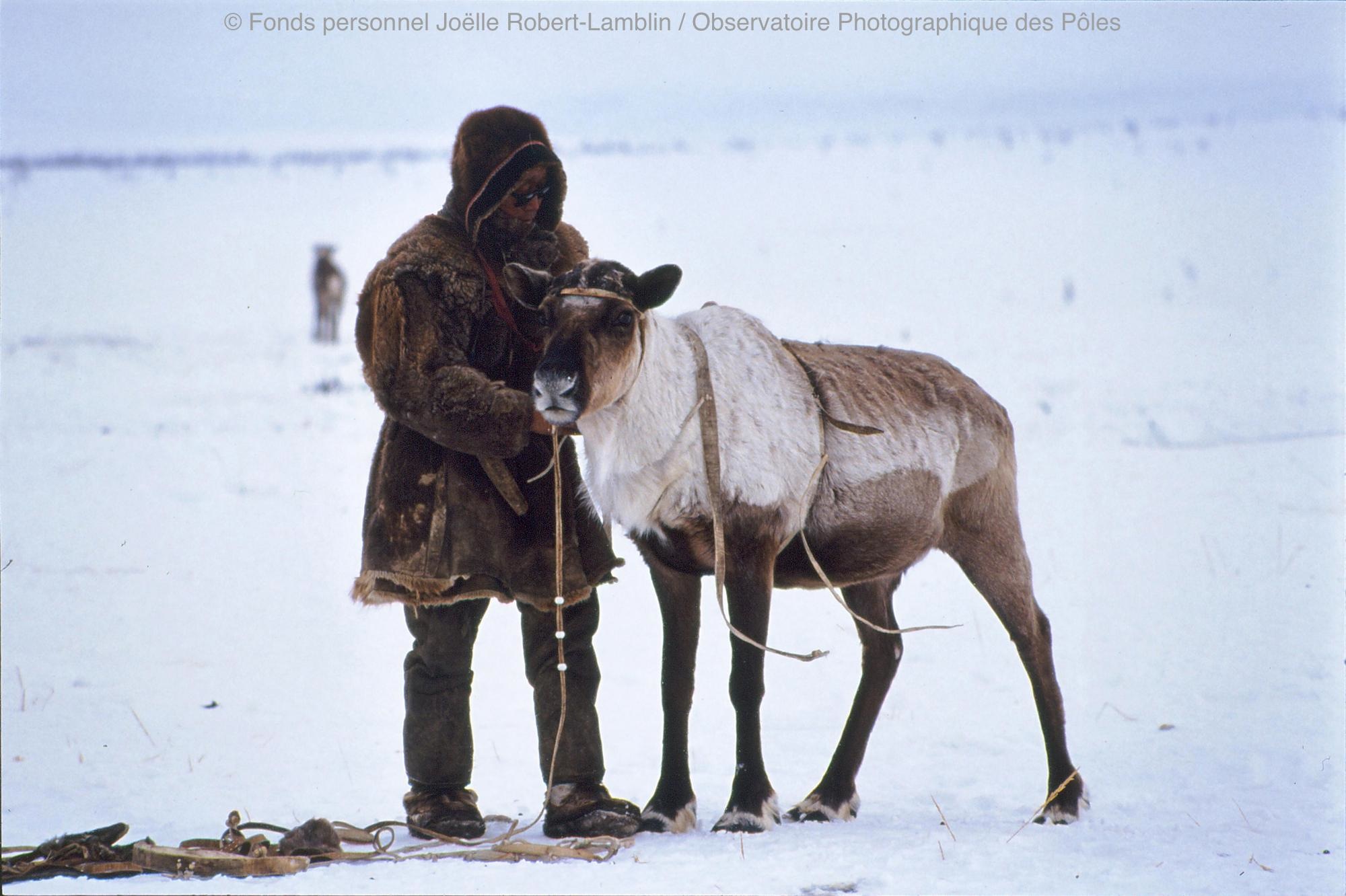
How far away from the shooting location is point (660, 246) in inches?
538

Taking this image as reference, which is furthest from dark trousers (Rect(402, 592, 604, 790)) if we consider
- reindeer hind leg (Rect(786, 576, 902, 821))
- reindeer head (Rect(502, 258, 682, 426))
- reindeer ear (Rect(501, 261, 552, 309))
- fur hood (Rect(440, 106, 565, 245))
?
fur hood (Rect(440, 106, 565, 245))

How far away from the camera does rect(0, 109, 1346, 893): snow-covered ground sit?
514 centimetres

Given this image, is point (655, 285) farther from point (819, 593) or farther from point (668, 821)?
point (819, 593)

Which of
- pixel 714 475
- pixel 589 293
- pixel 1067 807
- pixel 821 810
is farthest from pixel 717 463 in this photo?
pixel 1067 807

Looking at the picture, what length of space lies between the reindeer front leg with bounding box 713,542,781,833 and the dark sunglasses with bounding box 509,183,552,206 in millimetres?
1361

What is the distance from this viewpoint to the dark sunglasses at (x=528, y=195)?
4.68m

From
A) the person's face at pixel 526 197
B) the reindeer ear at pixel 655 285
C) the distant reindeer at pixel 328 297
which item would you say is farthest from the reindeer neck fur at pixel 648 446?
the distant reindeer at pixel 328 297

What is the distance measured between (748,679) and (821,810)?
703 mm

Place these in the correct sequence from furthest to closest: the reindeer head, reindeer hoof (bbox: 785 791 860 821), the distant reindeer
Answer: the distant reindeer → reindeer hoof (bbox: 785 791 860 821) → the reindeer head

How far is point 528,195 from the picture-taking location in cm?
471

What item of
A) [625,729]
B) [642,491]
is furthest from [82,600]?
[642,491]

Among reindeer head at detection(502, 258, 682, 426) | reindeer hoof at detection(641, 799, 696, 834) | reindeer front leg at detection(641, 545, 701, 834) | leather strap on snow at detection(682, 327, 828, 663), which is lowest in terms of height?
reindeer hoof at detection(641, 799, 696, 834)

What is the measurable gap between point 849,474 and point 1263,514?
5790mm

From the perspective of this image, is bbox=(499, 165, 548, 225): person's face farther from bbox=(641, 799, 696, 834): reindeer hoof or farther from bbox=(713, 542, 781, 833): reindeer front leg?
bbox=(641, 799, 696, 834): reindeer hoof
